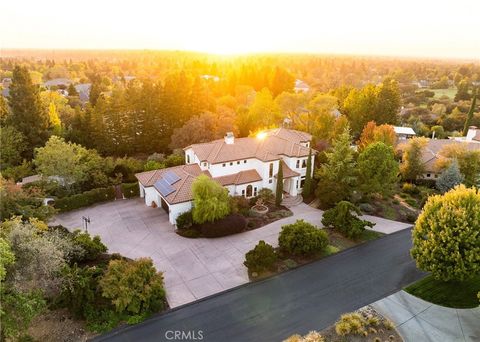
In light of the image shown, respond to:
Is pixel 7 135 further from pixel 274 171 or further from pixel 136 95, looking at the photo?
pixel 274 171

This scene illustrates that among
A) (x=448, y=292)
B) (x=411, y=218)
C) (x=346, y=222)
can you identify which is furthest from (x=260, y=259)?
(x=411, y=218)

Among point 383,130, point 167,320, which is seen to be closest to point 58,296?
point 167,320

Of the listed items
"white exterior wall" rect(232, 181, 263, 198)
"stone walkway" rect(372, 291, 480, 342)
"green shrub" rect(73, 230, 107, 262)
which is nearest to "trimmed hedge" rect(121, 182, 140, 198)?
"green shrub" rect(73, 230, 107, 262)

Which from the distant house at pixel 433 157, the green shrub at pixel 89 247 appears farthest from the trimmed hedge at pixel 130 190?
the distant house at pixel 433 157

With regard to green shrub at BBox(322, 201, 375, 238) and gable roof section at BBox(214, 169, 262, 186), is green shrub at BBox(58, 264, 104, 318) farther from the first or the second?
green shrub at BBox(322, 201, 375, 238)

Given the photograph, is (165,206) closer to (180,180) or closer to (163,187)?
(163,187)

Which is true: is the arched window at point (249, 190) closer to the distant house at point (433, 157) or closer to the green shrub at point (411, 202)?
the green shrub at point (411, 202)
